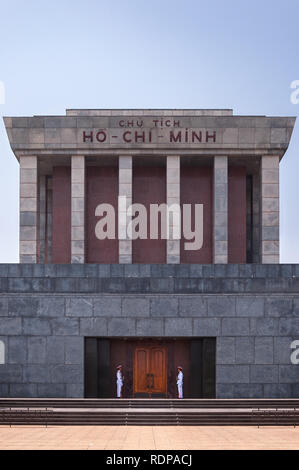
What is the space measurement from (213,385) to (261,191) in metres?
12.1

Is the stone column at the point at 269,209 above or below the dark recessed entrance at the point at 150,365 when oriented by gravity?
above

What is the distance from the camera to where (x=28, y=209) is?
30.2 metres

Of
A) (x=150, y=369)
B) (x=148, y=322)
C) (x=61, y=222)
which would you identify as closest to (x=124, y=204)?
(x=61, y=222)

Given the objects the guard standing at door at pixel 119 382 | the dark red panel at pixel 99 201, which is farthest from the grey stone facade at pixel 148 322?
the dark red panel at pixel 99 201

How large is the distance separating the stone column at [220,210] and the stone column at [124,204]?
458 centimetres

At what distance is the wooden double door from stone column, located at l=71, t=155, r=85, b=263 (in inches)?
313

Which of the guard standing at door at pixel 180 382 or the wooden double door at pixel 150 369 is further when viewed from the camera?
the wooden double door at pixel 150 369

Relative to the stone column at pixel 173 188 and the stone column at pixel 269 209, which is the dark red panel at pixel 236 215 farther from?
the stone column at pixel 173 188

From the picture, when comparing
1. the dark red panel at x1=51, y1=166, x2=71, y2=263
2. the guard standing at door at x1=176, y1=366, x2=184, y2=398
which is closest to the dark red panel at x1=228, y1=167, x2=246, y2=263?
the dark red panel at x1=51, y1=166, x2=71, y2=263

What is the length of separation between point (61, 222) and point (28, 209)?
195cm

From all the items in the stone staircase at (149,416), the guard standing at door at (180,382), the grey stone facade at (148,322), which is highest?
the grey stone facade at (148,322)

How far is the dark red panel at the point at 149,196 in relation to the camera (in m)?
30.5

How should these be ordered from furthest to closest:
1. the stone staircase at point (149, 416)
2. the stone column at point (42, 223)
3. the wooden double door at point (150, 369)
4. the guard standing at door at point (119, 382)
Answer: the stone column at point (42, 223), the wooden double door at point (150, 369), the guard standing at door at point (119, 382), the stone staircase at point (149, 416)
